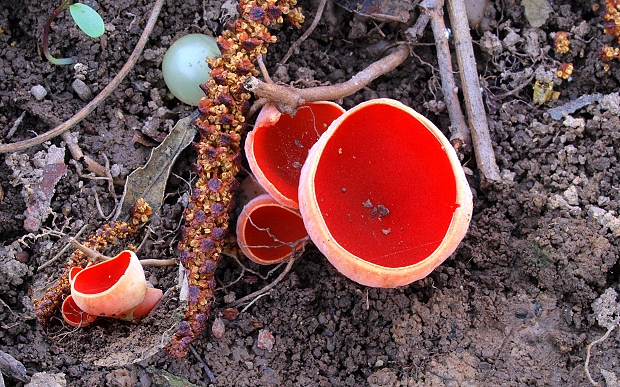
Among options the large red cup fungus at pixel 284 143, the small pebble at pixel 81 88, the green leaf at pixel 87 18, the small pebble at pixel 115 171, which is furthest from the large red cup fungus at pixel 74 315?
the green leaf at pixel 87 18

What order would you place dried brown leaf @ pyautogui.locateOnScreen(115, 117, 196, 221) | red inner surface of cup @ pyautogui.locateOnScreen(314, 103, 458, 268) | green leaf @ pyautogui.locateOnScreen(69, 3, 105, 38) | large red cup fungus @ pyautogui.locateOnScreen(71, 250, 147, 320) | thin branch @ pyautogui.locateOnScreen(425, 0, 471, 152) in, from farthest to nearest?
1. thin branch @ pyautogui.locateOnScreen(425, 0, 471, 152)
2. dried brown leaf @ pyautogui.locateOnScreen(115, 117, 196, 221)
3. green leaf @ pyautogui.locateOnScreen(69, 3, 105, 38)
4. red inner surface of cup @ pyautogui.locateOnScreen(314, 103, 458, 268)
5. large red cup fungus @ pyautogui.locateOnScreen(71, 250, 147, 320)

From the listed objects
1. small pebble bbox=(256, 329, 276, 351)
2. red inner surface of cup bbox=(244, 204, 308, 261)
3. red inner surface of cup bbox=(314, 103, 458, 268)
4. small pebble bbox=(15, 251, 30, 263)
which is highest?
small pebble bbox=(15, 251, 30, 263)

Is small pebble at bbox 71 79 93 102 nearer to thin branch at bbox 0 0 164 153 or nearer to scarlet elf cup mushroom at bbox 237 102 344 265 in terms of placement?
thin branch at bbox 0 0 164 153

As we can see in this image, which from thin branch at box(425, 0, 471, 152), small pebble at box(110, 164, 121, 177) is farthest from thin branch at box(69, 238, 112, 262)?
thin branch at box(425, 0, 471, 152)

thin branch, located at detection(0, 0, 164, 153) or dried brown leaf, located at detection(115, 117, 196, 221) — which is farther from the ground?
thin branch, located at detection(0, 0, 164, 153)

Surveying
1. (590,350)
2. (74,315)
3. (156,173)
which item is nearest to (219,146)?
(156,173)

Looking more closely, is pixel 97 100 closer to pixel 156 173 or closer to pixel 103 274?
pixel 156 173

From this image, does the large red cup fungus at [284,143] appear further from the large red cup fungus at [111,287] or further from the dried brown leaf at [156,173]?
the large red cup fungus at [111,287]
